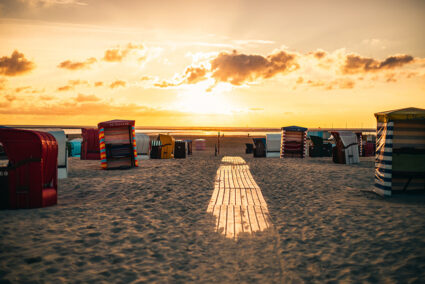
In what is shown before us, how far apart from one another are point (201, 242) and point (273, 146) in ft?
65.9

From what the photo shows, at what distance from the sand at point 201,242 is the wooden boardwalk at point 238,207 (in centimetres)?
29

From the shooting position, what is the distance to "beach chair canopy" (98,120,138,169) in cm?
1711

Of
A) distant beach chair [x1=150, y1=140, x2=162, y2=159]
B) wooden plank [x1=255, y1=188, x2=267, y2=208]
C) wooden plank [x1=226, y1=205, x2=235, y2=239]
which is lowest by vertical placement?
wooden plank [x1=226, y1=205, x2=235, y2=239]

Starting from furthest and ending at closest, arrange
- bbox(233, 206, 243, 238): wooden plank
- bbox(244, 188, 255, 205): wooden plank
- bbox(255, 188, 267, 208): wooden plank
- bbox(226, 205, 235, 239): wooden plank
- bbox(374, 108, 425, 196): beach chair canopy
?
bbox(374, 108, 425, 196): beach chair canopy < bbox(244, 188, 255, 205): wooden plank < bbox(255, 188, 267, 208): wooden plank < bbox(233, 206, 243, 238): wooden plank < bbox(226, 205, 235, 239): wooden plank

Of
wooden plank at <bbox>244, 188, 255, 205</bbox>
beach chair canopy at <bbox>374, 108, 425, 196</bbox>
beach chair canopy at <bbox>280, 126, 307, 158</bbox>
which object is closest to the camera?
wooden plank at <bbox>244, 188, 255, 205</bbox>

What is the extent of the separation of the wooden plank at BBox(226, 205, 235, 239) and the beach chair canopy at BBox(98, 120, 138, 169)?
1073cm

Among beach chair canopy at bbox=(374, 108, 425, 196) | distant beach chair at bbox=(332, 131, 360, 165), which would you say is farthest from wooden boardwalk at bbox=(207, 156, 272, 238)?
distant beach chair at bbox=(332, 131, 360, 165)

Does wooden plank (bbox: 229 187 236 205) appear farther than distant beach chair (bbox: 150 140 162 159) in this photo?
No

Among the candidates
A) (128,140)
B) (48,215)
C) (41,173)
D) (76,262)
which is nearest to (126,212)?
(48,215)

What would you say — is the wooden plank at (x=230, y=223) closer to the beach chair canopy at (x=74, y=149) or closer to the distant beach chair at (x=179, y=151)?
the distant beach chair at (x=179, y=151)

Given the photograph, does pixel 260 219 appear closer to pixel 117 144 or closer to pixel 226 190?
pixel 226 190

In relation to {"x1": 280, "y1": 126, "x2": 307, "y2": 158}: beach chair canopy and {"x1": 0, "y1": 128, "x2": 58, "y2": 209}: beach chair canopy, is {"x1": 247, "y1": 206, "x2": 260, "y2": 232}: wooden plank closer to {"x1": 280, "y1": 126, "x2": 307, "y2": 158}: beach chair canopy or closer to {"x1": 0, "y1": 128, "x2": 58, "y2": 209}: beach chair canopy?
{"x1": 0, "y1": 128, "x2": 58, "y2": 209}: beach chair canopy

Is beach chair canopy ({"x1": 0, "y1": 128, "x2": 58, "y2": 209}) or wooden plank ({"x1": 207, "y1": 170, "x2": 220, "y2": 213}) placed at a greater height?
beach chair canopy ({"x1": 0, "y1": 128, "x2": 58, "y2": 209})

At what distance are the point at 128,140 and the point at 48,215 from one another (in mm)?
10602
